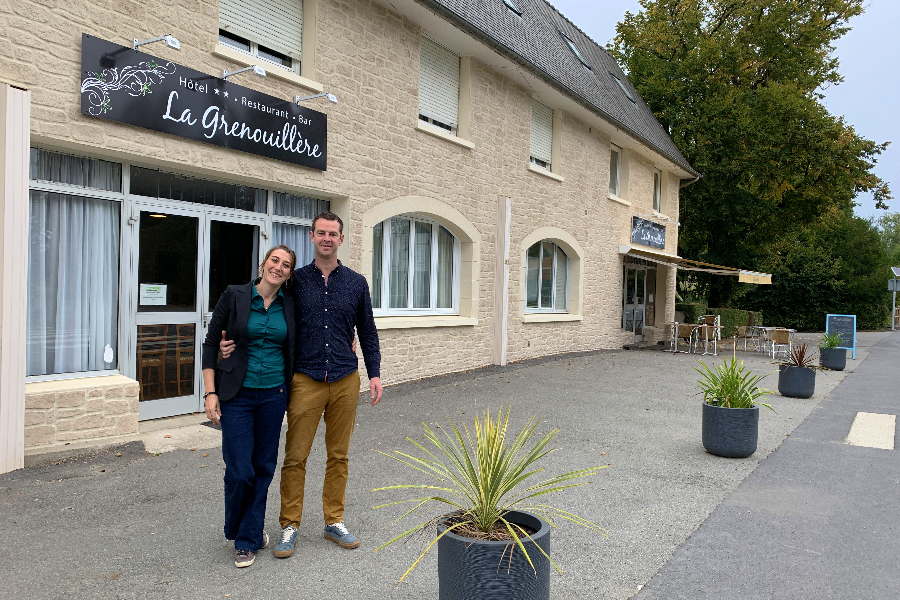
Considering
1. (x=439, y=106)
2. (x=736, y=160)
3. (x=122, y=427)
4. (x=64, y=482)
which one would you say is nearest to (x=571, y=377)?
(x=439, y=106)

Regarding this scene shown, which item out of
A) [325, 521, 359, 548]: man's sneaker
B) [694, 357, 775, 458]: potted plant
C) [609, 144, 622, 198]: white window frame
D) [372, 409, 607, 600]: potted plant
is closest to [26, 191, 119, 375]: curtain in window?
[325, 521, 359, 548]: man's sneaker

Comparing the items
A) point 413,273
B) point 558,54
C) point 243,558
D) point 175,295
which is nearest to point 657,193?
point 558,54

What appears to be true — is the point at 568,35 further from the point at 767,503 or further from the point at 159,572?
the point at 159,572

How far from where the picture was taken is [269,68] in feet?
24.2

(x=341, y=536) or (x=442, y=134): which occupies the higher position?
(x=442, y=134)

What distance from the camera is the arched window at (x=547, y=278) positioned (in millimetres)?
14148

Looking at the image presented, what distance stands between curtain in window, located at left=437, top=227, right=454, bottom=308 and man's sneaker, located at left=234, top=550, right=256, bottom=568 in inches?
307

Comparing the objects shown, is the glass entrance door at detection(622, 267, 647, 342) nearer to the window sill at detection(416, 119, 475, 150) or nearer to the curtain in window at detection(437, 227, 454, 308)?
the curtain in window at detection(437, 227, 454, 308)

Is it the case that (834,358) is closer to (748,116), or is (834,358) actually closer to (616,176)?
(616,176)

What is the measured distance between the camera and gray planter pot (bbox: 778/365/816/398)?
10.0m

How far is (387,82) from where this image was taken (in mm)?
9281

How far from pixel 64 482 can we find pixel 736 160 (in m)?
21.0

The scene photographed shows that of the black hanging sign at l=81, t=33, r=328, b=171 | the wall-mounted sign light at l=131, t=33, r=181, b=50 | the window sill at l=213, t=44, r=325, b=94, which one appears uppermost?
the window sill at l=213, t=44, r=325, b=94

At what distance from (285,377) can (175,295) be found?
3.85 meters
